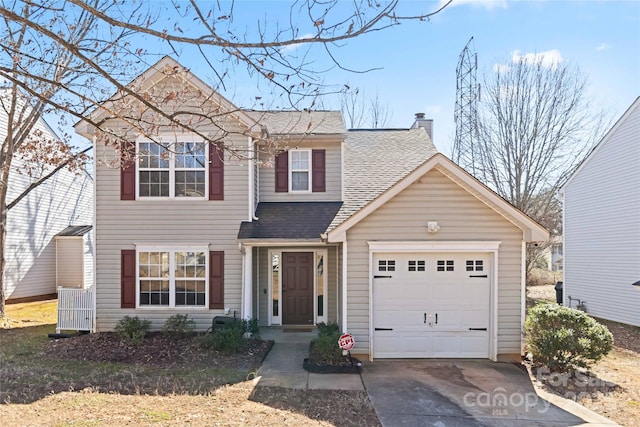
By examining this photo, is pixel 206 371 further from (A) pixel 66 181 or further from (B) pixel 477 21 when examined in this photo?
(A) pixel 66 181

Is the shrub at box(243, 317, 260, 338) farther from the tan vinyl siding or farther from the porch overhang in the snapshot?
the tan vinyl siding

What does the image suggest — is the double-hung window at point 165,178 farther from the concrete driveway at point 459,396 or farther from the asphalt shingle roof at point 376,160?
the concrete driveway at point 459,396

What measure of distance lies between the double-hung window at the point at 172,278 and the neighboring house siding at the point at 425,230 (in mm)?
4082

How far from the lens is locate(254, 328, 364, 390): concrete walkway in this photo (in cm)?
710

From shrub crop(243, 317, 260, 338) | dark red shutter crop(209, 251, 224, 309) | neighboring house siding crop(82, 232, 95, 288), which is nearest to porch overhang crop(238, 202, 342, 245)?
dark red shutter crop(209, 251, 224, 309)

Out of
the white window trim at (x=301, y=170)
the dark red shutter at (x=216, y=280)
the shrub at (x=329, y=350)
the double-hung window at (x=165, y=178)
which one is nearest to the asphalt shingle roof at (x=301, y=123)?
the white window trim at (x=301, y=170)

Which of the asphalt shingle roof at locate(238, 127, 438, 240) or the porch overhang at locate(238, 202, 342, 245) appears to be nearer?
the porch overhang at locate(238, 202, 342, 245)

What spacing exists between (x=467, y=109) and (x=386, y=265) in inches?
668

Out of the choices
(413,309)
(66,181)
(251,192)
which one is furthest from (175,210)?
(66,181)

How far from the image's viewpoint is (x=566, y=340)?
24.8 ft

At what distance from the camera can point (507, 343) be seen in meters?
8.48

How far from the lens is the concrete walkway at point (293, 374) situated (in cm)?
710

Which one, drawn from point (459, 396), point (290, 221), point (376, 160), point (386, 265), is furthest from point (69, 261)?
point (459, 396)

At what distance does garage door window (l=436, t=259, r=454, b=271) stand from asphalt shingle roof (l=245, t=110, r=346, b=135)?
15.3ft
